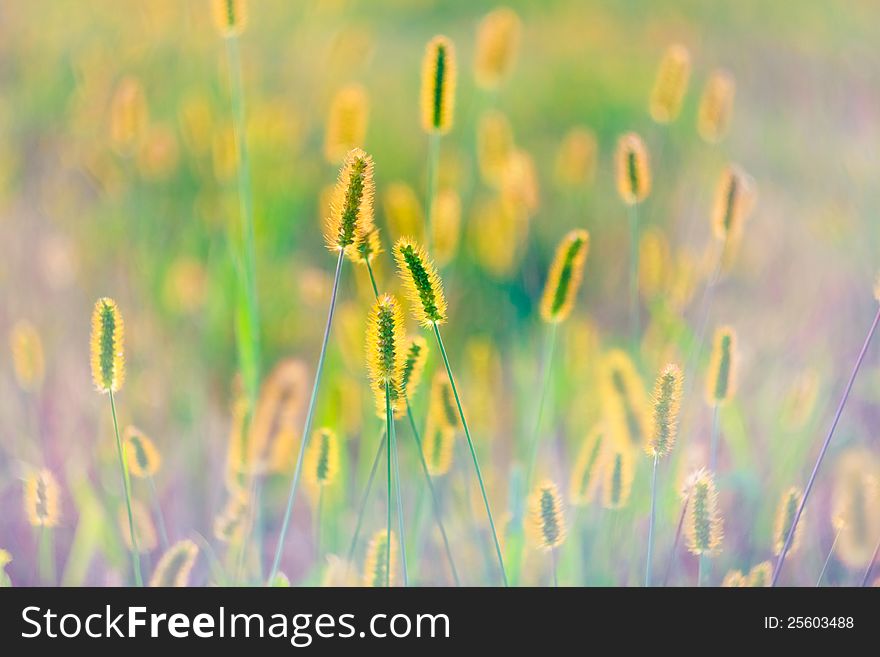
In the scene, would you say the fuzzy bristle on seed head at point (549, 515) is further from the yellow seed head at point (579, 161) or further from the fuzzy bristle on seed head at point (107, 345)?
the yellow seed head at point (579, 161)

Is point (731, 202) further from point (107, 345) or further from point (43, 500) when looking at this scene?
point (43, 500)

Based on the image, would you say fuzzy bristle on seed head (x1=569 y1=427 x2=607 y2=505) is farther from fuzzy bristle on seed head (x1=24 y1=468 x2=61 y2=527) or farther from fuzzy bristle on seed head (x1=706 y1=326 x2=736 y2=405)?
fuzzy bristle on seed head (x1=24 y1=468 x2=61 y2=527)

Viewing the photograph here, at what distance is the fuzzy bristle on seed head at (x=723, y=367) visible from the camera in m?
0.70

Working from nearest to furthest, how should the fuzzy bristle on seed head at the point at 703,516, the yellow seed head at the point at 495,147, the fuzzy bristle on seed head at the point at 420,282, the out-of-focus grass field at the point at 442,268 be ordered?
1. the fuzzy bristle on seed head at the point at 420,282
2. the fuzzy bristle on seed head at the point at 703,516
3. the out-of-focus grass field at the point at 442,268
4. the yellow seed head at the point at 495,147

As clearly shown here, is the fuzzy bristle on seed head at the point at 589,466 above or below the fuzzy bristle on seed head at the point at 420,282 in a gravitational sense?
below

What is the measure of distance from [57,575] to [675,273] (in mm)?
878

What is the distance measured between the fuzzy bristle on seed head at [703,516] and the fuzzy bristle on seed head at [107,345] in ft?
1.54

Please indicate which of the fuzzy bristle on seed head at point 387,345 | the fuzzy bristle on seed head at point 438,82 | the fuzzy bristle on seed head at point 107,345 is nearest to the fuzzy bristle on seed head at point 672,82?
the fuzzy bristle on seed head at point 438,82

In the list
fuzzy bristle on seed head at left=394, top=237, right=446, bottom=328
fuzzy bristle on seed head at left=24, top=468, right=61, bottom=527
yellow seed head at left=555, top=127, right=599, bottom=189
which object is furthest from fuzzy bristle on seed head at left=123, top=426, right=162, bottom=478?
yellow seed head at left=555, top=127, right=599, bottom=189

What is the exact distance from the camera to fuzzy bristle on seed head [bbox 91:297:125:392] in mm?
608

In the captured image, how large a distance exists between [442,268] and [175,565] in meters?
0.66

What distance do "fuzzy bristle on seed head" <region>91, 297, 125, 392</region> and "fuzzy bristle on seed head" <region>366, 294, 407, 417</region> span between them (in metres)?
0.20

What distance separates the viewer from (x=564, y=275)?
0.69m

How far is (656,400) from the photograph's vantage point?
63 centimetres
